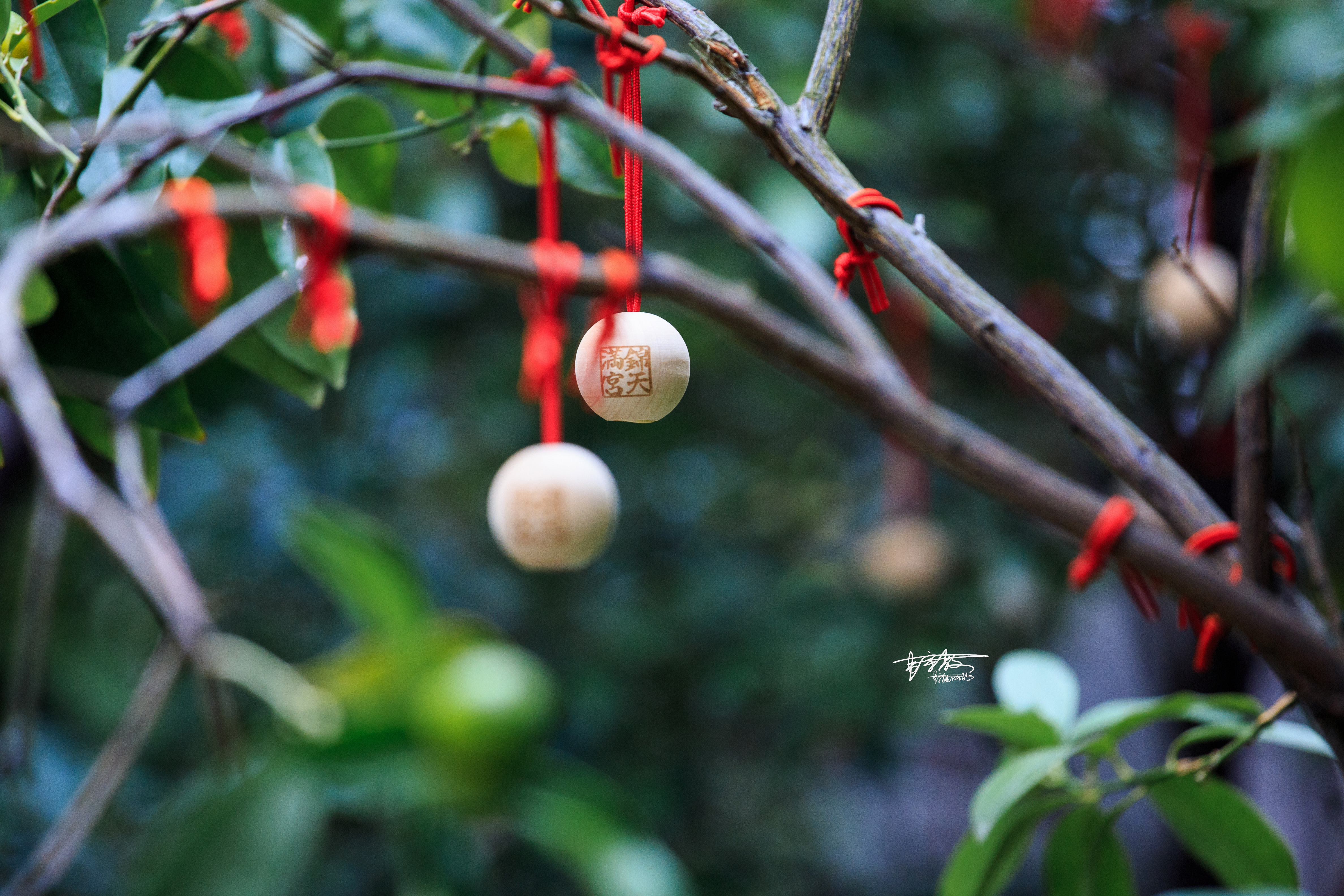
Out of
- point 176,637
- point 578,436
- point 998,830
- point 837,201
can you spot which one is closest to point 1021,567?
point 578,436

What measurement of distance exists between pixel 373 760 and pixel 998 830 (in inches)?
10.0

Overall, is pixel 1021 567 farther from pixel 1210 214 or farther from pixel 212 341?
pixel 212 341

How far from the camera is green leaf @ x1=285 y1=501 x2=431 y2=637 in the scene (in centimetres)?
27

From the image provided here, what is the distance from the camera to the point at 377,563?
0.28 m

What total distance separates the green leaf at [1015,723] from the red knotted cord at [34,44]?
1.24ft

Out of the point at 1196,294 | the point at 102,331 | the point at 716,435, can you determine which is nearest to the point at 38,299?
the point at 102,331

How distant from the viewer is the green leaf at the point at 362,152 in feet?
1.40

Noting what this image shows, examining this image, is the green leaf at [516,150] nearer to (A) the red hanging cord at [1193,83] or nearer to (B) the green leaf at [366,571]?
(B) the green leaf at [366,571]

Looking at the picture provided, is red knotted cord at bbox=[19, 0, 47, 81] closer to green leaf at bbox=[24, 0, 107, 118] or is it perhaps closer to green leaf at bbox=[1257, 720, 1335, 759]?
green leaf at bbox=[24, 0, 107, 118]

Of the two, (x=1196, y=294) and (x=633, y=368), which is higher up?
(x=1196, y=294)

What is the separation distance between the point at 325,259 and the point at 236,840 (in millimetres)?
130

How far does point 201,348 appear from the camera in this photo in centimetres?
31

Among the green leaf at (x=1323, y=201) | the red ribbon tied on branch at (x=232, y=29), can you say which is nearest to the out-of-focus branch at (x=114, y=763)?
the green leaf at (x=1323, y=201)
